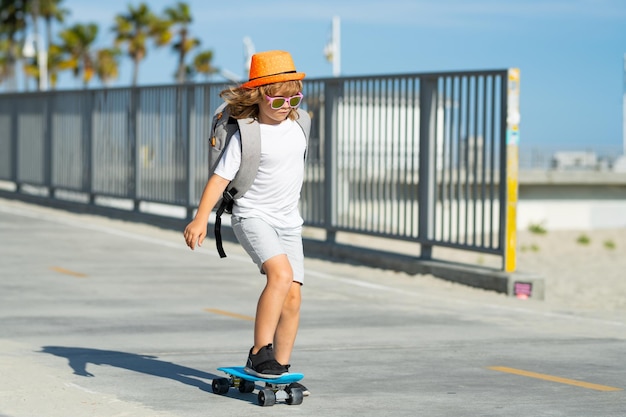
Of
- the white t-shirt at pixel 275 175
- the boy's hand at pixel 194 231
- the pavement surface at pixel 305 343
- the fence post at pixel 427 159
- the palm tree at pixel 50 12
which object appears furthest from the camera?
the palm tree at pixel 50 12

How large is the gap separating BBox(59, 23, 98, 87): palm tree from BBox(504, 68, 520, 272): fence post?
97.8 m

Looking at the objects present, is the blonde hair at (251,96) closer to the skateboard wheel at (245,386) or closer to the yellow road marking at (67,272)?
the skateboard wheel at (245,386)

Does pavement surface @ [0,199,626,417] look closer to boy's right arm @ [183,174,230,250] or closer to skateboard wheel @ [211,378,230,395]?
skateboard wheel @ [211,378,230,395]

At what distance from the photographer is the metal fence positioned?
1382 centimetres

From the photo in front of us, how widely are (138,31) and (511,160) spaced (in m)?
96.3

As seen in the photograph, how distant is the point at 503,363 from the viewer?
8664mm

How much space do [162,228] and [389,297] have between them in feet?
24.8

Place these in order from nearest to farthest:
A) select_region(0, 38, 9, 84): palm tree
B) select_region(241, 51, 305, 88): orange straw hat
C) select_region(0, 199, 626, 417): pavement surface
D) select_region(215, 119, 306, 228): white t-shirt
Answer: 1. select_region(241, 51, 305, 88): orange straw hat
2. select_region(215, 119, 306, 228): white t-shirt
3. select_region(0, 199, 626, 417): pavement surface
4. select_region(0, 38, 9, 84): palm tree

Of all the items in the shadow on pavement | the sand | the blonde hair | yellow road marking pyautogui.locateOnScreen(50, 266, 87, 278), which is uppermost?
the blonde hair

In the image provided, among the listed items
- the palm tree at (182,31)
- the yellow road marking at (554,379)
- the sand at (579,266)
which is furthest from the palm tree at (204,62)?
the yellow road marking at (554,379)

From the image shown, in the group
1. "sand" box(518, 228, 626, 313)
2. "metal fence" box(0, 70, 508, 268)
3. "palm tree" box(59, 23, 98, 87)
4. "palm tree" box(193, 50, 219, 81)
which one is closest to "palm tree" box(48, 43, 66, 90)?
"palm tree" box(59, 23, 98, 87)

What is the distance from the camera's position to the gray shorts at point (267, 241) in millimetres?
6863

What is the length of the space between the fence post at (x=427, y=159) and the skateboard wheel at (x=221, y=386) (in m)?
7.38

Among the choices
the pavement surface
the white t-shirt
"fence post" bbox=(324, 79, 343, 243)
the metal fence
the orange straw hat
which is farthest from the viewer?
"fence post" bbox=(324, 79, 343, 243)
